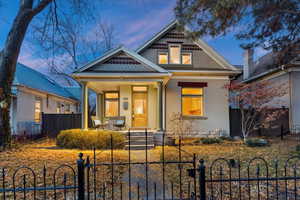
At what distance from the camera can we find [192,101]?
38.0 feet

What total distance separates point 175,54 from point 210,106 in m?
3.83

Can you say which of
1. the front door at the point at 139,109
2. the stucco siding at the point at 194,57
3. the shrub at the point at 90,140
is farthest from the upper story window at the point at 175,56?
the shrub at the point at 90,140

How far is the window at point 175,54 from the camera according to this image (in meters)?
11.8

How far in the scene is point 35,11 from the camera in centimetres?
834

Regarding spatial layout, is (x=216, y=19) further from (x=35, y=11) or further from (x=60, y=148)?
(x=60, y=148)

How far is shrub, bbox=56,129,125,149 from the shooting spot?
8.39 meters

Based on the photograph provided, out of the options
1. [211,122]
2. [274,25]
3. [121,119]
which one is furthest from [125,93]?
[274,25]

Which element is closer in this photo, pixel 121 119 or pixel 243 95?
pixel 243 95

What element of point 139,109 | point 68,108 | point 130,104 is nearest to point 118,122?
point 130,104

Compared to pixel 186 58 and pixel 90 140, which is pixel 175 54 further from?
pixel 90 140

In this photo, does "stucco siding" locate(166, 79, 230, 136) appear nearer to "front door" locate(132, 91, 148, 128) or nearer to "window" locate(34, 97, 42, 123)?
"front door" locate(132, 91, 148, 128)

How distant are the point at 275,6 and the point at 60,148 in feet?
32.8

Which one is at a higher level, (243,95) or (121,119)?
(243,95)

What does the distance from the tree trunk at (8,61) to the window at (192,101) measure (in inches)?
335
